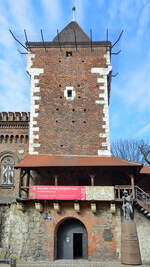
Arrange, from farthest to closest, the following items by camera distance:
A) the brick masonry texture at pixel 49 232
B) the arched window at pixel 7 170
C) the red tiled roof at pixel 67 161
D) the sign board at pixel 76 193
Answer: the arched window at pixel 7 170 → the red tiled roof at pixel 67 161 → the sign board at pixel 76 193 → the brick masonry texture at pixel 49 232

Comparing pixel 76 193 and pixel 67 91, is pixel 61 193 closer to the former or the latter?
pixel 76 193

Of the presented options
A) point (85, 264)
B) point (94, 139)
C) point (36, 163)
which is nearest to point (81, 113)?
point (94, 139)

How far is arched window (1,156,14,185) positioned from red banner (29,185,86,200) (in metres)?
5.42

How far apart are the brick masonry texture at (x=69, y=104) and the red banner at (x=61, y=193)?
321 centimetres

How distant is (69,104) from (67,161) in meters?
4.62

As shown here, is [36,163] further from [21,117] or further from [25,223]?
[21,117]

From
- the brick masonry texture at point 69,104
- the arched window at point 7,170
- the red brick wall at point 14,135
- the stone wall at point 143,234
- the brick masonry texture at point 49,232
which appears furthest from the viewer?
the red brick wall at point 14,135

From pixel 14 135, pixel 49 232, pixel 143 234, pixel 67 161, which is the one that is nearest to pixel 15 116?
pixel 14 135

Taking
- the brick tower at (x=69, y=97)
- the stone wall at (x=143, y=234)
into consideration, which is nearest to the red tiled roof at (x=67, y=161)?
the brick tower at (x=69, y=97)

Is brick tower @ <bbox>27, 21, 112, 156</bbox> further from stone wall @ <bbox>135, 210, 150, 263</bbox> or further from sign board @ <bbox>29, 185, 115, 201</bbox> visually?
stone wall @ <bbox>135, 210, 150, 263</bbox>

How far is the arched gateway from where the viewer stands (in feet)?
47.9

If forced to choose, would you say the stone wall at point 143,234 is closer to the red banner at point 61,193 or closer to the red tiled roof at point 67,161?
the red tiled roof at point 67,161

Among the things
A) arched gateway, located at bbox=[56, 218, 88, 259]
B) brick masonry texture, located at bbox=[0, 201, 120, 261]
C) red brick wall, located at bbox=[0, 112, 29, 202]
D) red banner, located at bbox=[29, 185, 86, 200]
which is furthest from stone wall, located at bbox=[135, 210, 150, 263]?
red brick wall, located at bbox=[0, 112, 29, 202]

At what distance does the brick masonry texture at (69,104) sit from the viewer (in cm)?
1705
